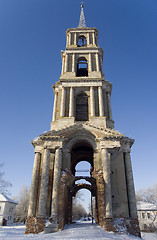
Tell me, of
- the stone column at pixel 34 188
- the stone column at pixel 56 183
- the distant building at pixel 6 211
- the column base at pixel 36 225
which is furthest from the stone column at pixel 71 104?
the distant building at pixel 6 211

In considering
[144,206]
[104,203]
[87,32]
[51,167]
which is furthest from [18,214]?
[87,32]

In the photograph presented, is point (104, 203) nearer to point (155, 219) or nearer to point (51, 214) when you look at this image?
point (51, 214)

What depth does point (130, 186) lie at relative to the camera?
16469 millimetres

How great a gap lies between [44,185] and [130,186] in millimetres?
7470

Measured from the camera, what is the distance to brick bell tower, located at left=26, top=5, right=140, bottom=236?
14984 millimetres

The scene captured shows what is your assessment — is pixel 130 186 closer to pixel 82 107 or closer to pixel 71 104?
pixel 71 104

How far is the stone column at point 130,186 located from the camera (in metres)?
15.6

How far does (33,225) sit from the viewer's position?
1480cm

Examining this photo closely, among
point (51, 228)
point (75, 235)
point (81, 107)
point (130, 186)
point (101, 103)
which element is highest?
point (81, 107)

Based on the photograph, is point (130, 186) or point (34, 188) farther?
point (34, 188)

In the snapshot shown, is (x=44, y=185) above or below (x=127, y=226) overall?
above

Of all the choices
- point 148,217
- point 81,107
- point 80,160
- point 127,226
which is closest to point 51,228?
point 127,226

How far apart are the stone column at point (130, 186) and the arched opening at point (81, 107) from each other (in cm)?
804

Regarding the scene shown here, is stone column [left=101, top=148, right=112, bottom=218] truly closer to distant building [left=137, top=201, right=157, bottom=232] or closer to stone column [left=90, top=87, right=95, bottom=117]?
stone column [left=90, top=87, right=95, bottom=117]
